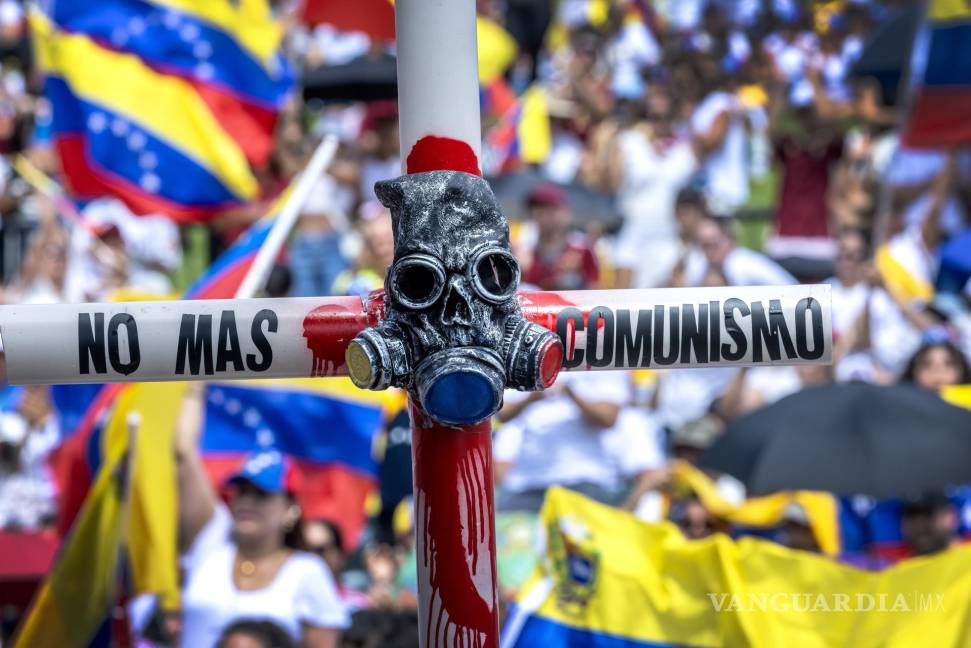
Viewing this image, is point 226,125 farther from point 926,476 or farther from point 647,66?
point 647,66

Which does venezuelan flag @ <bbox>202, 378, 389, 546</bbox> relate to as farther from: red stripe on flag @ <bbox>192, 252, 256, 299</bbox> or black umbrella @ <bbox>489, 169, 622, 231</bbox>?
black umbrella @ <bbox>489, 169, 622, 231</bbox>

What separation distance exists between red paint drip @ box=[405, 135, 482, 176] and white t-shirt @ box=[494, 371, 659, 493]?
14.4ft

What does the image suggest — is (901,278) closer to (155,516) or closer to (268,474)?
(268,474)

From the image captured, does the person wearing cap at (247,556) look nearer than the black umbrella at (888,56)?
Yes

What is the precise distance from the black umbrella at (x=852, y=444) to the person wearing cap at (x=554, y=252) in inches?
102

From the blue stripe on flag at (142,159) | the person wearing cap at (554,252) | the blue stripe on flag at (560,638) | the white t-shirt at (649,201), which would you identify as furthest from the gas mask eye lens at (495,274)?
the white t-shirt at (649,201)

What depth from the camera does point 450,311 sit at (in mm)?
2252

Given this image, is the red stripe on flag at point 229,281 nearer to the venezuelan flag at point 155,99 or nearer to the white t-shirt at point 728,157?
the venezuelan flag at point 155,99

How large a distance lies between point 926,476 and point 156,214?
4.53 metres

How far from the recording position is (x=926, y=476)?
525 centimetres

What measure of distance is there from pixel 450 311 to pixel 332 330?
0.86 ft

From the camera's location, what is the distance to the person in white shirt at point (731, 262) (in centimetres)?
799

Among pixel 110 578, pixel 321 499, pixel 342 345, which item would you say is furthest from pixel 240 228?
pixel 342 345

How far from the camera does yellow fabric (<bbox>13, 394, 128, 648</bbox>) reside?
12.5 feet
